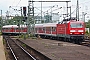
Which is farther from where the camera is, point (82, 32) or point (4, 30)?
point (4, 30)

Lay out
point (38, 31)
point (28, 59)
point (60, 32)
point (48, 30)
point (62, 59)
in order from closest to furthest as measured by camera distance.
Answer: point (62, 59) → point (28, 59) → point (60, 32) → point (48, 30) → point (38, 31)

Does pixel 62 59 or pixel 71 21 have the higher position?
pixel 71 21

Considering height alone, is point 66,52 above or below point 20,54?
above

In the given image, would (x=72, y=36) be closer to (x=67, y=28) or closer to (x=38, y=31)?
(x=67, y=28)

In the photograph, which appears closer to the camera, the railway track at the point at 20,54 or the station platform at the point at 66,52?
the station platform at the point at 66,52

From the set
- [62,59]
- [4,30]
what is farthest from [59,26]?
[4,30]

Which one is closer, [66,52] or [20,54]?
[66,52]

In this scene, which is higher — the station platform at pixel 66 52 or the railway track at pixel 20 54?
the station platform at pixel 66 52

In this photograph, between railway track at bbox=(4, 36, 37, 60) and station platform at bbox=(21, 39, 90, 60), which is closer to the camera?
station platform at bbox=(21, 39, 90, 60)

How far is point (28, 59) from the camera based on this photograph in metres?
19.5

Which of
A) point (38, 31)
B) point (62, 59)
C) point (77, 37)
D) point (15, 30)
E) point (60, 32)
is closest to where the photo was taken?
point (62, 59)

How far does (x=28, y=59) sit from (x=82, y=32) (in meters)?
17.4

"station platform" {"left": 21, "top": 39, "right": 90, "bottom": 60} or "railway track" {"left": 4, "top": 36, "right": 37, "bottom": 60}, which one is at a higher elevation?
"station platform" {"left": 21, "top": 39, "right": 90, "bottom": 60}

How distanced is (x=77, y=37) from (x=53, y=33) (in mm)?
13583
